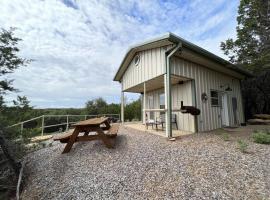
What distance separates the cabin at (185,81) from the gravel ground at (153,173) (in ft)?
7.38

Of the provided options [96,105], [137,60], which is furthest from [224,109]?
[96,105]

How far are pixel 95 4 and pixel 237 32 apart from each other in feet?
23.4

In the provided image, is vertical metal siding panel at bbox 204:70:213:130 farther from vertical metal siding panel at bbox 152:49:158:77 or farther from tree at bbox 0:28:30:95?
tree at bbox 0:28:30:95

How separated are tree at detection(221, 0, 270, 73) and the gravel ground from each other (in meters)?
4.27

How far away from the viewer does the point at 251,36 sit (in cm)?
819

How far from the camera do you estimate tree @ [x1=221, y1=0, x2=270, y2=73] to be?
7672 mm

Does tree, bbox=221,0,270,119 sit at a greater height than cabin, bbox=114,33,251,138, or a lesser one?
greater

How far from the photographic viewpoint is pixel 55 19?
757 cm

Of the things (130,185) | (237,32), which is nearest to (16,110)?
(130,185)

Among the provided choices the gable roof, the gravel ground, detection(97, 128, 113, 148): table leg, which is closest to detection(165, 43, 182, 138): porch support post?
the gable roof

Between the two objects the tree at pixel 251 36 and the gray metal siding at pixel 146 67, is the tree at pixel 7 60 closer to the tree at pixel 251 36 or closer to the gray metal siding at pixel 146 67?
the gray metal siding at pixel 146 67

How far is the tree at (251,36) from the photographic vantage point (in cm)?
767

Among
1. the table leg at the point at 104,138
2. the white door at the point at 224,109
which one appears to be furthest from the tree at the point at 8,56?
the white door at the point at 224,109

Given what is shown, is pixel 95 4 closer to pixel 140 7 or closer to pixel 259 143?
pixel 140 7
